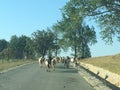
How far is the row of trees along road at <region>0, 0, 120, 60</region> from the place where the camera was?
52812 millimetres

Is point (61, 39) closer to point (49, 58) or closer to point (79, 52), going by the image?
point (79, 52)

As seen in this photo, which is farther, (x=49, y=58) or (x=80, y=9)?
(x=80, y=9)

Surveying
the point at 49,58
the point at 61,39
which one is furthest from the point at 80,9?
Answer: the point at 61,39

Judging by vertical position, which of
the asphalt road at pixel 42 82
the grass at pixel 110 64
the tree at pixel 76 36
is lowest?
the asphalt road at pixel 42 82

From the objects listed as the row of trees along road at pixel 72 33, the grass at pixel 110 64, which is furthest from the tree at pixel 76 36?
the grass at pixel 110 64

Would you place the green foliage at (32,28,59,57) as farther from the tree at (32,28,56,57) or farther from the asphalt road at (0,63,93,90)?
the asphalt road at (0,63,93,90)

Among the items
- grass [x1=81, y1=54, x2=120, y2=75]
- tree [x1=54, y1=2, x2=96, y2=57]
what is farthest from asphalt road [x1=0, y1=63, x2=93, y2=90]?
tree [x1=54, y1=2, x2=96, y2=57]

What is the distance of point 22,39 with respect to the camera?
154 meters

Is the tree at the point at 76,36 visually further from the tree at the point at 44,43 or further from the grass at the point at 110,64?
the grass at the point at 110,64

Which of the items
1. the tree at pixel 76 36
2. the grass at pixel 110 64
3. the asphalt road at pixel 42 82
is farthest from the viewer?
the tree at pixel 76 36

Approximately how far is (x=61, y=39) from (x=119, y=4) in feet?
209

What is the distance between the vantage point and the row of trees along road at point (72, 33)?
52.8 metres

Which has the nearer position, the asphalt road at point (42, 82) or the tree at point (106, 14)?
the asphalt road at point (42, 82)

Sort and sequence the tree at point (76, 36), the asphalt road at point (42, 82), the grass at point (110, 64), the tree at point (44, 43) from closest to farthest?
the asphalt road at point (42, 82)
the grass at point (110, 64)
the tree at point (76, 36)
the tree at point (44, 43)
